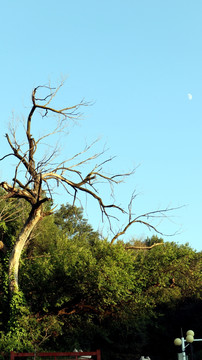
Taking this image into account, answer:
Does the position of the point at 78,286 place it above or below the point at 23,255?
below

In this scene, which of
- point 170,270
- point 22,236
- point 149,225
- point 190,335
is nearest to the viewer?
point 190,335

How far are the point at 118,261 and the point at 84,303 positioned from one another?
11.6ft

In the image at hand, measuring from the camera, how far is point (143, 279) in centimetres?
3394

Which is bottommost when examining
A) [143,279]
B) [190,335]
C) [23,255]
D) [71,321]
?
[190,335]

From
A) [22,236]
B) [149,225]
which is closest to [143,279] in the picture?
[149,225]

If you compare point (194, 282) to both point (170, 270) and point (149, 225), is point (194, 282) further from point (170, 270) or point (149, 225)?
point (149, 225)

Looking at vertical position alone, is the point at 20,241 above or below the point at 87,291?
above

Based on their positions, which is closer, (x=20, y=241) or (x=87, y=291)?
(x=20, y=241)

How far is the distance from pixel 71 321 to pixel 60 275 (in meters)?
4.92

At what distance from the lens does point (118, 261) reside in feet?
104

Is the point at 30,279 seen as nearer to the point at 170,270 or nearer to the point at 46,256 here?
the point at 46,256

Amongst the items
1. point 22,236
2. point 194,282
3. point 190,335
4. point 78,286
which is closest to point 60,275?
point 78,286

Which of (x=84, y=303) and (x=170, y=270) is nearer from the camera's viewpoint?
(x=84, y=303)

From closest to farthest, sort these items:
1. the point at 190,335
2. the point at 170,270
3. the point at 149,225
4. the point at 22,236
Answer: the point at 190,335 < the point at 22,236 < the point at 149,225 < the point at 170,270
